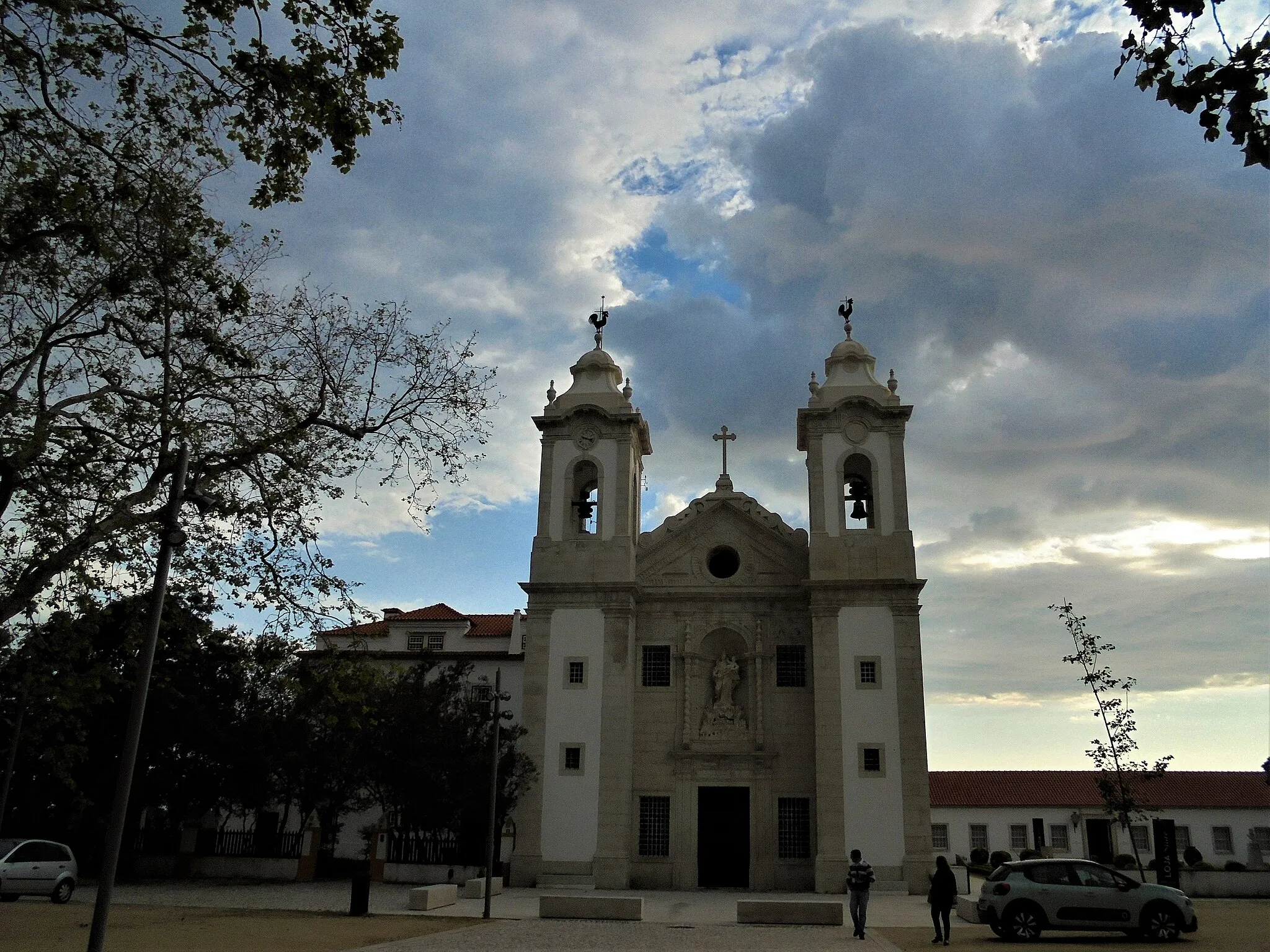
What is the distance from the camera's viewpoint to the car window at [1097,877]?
17297 mm

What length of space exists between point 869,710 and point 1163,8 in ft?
78.7

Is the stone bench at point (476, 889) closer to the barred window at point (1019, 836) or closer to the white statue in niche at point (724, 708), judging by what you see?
the white statue in niche at point (724, 708)

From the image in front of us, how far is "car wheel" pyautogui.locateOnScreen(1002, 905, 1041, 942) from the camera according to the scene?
17.2 metres

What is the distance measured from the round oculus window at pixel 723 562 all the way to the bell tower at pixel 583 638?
241cm

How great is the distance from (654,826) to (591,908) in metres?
9.48

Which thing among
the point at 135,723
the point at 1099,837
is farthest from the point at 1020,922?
the point at 1099,837

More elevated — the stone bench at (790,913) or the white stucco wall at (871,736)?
the white stucco wall at (871,736)

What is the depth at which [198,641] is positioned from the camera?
51.0 ft

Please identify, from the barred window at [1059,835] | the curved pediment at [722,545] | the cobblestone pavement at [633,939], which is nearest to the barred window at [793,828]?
the curved pediment at [722,545]

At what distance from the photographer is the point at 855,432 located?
31.9 meters

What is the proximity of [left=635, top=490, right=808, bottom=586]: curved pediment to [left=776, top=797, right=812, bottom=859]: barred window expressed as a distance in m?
6.20

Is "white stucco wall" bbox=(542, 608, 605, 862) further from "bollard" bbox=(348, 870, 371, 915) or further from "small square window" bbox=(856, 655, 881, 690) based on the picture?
"bollard" bbox=(348, 870, 371, 915)

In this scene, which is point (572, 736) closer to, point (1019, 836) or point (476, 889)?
point (476, 889)

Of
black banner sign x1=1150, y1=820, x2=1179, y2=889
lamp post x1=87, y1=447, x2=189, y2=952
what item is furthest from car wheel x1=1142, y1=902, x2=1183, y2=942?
lamp post x1=87, y1=447, x2=189, y2=952
